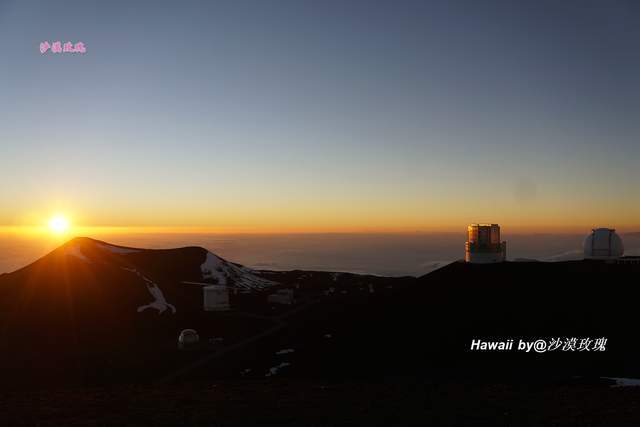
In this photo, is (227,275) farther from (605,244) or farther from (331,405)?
(331,405)

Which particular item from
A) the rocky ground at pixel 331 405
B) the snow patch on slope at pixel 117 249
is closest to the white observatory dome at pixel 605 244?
the rocky ground at pixel 331 405

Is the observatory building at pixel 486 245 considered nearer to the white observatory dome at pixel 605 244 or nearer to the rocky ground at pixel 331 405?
the white observatory dome at pixel 605 244

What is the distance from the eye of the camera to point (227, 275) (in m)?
118

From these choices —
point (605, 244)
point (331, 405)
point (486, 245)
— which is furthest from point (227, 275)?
point (331, 405)

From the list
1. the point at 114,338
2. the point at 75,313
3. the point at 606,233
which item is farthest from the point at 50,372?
the point at 606,233

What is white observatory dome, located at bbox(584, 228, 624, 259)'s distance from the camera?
54812 mm

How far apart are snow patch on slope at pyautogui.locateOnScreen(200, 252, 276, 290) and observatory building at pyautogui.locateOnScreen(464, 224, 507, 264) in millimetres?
62452

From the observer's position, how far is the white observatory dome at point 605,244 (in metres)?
54.8

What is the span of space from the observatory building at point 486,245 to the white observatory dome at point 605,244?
8.94m

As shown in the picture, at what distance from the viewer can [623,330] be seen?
41656 mm

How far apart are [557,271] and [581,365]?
56.9 ft

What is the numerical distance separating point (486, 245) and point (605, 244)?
39.4ft

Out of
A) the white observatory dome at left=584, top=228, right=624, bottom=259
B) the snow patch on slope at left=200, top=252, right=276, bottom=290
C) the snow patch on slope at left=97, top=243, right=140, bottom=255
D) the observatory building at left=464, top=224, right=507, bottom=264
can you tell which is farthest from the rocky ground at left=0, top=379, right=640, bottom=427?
the snow patch on slope at left=97, top=243, right=140, bottom=255

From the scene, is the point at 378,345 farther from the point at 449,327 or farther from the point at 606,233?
the point at 606,233
